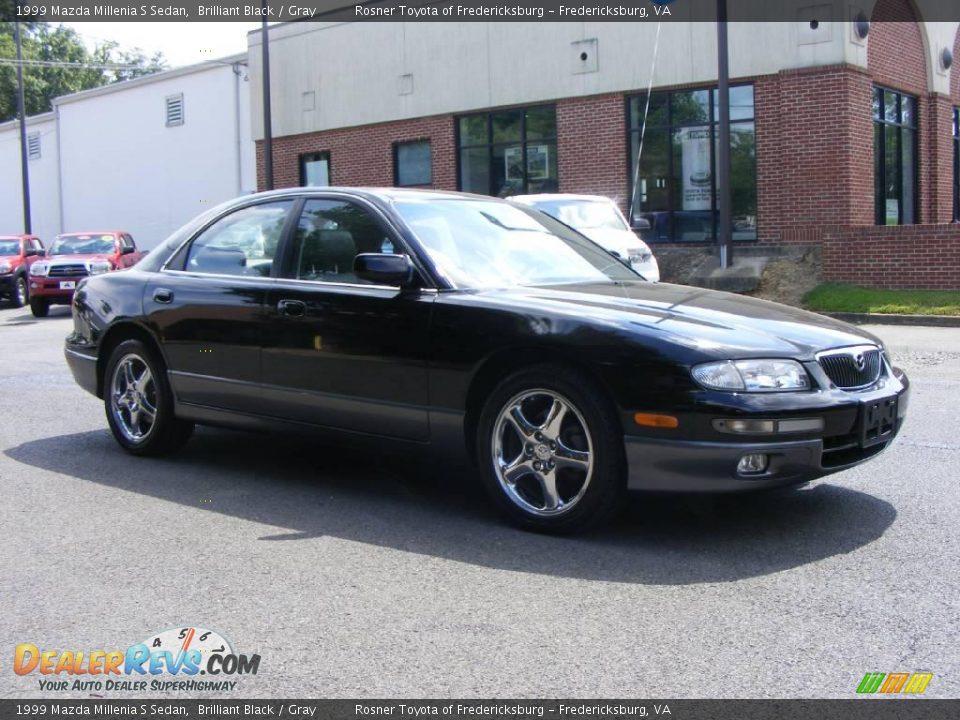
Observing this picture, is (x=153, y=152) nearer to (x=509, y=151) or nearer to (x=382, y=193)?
(x=509, y=151)

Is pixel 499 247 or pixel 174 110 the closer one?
pixel 499 247

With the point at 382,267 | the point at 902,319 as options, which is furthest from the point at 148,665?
the point at 902,319

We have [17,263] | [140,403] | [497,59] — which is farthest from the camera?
[17,263]

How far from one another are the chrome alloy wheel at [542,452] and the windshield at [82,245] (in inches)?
765

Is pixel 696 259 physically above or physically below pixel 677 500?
above

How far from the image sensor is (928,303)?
628 inches

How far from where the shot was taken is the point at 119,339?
23.2 ft

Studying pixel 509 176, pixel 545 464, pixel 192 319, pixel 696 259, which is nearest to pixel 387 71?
pixel 509 176

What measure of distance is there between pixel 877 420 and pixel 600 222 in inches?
424

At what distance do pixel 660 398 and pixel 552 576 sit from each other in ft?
2.78

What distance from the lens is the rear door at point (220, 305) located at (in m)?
6.18

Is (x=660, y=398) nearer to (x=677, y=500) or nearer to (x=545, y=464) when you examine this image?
(x=545, y=464)

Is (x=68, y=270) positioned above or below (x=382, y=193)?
below

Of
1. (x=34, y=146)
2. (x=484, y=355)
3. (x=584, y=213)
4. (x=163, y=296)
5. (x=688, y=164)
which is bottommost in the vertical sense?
(x=484, y=355)
